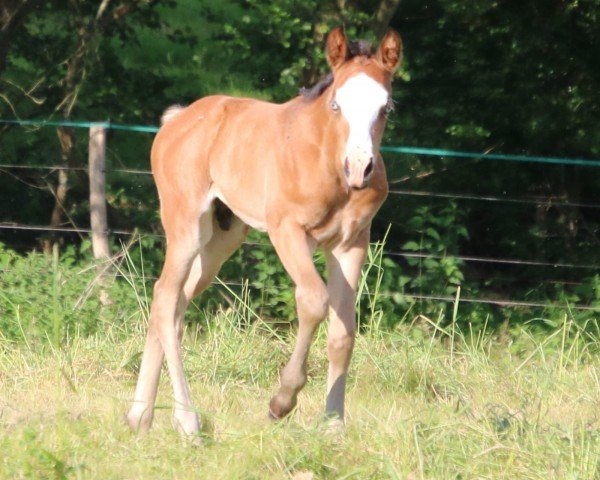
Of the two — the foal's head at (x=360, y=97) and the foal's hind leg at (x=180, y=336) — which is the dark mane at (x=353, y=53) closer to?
the foal's head at (x=360, y=97)

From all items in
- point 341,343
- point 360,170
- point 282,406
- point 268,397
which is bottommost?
point 268,397

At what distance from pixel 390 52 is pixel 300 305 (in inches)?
48.5

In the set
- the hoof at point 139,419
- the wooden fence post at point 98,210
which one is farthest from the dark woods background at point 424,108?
the hoof at point 139,419

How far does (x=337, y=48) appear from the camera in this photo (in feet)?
18.1

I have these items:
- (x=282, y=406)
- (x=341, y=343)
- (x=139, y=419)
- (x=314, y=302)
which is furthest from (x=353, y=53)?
(x=139, y=419)

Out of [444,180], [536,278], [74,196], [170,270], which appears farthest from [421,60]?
[170,270]

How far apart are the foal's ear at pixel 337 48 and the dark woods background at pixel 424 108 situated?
3.79 metres

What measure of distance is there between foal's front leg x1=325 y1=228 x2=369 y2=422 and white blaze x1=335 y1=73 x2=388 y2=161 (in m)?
0.76

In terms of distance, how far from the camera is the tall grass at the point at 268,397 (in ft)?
15.6

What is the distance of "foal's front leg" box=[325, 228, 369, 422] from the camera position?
5711 mm

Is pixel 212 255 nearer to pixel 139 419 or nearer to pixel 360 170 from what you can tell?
pixel 139 419

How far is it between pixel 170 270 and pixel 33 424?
124cm

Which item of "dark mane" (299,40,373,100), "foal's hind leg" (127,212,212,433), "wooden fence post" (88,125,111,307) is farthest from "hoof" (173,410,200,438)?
"wooden fence post" (88,125,111,307)

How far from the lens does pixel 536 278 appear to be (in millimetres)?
10508
